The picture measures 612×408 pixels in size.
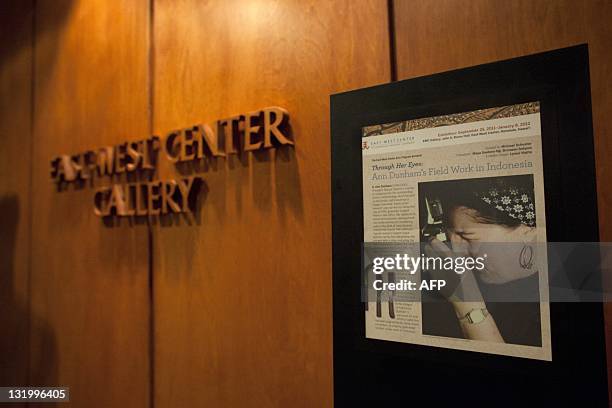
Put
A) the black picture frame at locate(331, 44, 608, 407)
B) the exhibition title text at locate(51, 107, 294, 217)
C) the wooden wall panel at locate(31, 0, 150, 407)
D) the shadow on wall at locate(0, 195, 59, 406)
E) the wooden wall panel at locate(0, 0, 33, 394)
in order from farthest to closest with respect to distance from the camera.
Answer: the wooden wall panel at locate(0, 0, 33, 394), the shadow on wall at locate(0, 195, 59, 406), the wooden wall panel at locate(31, 0, 150, 407), the exhibition title text at locate(51, 107, 294, 217), the black picture frame at locate(331, 44, 608, 407)

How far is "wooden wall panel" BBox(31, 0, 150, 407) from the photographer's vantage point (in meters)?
2.05

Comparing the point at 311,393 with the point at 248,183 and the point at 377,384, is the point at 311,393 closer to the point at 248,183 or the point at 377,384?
the point at 377,384

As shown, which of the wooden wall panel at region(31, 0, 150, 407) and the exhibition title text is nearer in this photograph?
the exhibition title text

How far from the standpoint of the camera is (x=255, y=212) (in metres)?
1.66

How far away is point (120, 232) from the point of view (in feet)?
6.93

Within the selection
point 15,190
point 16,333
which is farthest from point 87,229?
point 16,333

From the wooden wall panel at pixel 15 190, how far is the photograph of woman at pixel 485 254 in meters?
2.32

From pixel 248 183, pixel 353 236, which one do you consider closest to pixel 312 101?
pixel 248 183

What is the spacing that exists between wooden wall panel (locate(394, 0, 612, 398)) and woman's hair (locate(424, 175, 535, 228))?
10.6 inches

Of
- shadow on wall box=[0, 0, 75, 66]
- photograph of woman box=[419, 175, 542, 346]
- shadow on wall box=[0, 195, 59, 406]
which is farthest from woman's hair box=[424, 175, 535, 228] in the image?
shadow on wall box=[0, 0, 75, 66]

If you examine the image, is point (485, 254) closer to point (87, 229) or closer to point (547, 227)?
point (547, 227)

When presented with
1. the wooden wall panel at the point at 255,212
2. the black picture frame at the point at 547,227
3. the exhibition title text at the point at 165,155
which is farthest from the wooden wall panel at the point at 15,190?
the black picture frame at the point at 547,227

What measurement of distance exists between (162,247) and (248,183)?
1.69 ft

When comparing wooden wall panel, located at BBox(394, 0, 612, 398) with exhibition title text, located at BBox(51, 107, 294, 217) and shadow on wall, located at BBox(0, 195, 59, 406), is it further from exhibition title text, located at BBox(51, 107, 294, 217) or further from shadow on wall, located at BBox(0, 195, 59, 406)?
shadow on wall, located at BBox(0, 195, 59, 406)
